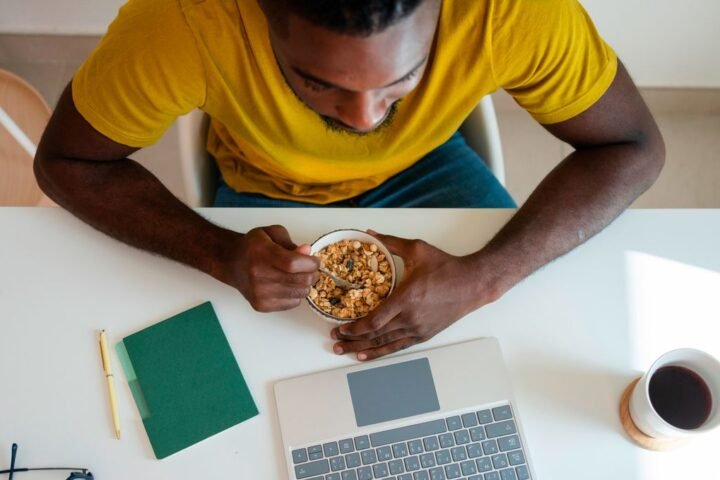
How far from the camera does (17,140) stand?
1497 mm

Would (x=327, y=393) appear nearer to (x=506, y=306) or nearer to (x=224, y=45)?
(x=506, y=306)

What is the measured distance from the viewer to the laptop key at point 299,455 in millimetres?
823

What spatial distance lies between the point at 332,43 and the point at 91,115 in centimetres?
41

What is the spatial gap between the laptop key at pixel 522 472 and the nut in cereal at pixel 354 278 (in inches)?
11.4

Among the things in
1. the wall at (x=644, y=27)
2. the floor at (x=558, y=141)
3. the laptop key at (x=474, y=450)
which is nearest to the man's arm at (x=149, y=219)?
the laptop key at (x=474, y=450)

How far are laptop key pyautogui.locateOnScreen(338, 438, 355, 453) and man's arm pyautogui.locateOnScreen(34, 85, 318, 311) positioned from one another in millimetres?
198

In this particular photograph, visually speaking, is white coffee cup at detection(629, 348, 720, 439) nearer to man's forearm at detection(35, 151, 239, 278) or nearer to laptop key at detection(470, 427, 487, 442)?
laptop key at detection(470, 427, 487, 442)

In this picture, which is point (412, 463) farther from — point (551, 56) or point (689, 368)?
point (551, 56)

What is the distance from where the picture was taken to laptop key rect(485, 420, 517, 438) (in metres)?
0.84

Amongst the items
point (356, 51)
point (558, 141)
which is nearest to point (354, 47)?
point (356, 51)

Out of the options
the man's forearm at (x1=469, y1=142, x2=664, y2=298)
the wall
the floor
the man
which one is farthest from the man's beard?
the floor

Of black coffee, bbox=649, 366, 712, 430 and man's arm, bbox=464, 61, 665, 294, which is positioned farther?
man's arm, bbox=464, 61, 665, 294

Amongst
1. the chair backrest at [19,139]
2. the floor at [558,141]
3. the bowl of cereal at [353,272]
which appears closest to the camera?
the bowl of cereal at [353,272]

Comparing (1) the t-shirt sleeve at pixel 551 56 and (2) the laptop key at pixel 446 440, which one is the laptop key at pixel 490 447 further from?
(1) the t-shirt sleeve at pixel 551 56
